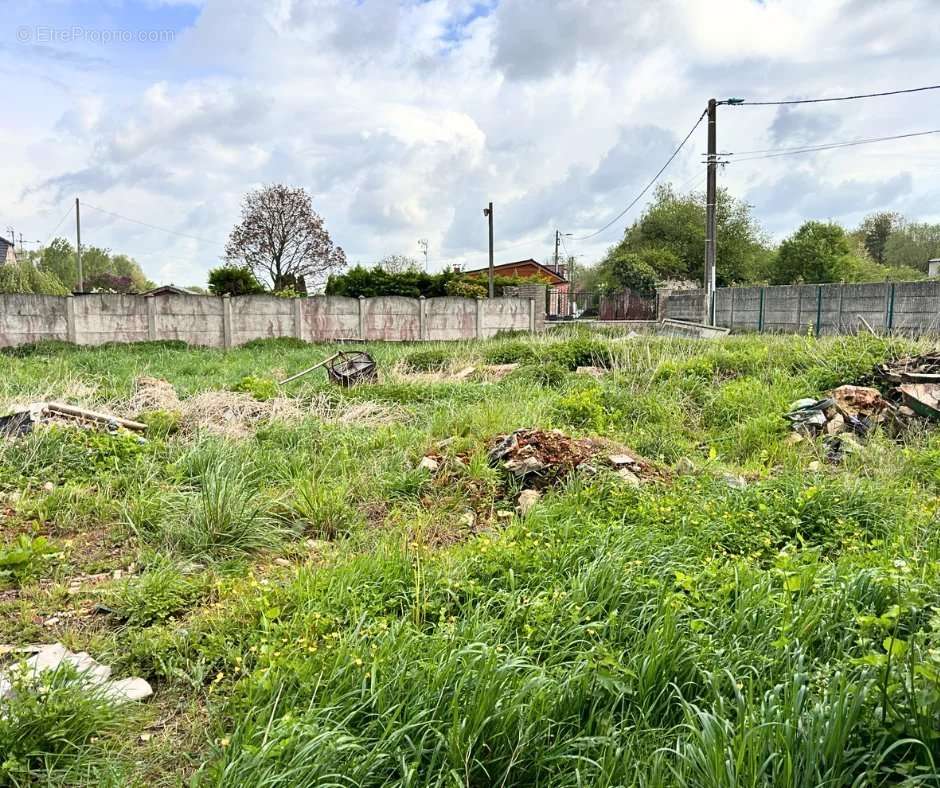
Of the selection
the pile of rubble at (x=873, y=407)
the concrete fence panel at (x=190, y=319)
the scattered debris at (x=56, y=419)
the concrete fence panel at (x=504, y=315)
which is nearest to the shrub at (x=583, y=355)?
the pile of rubble at (x=873, y=407)

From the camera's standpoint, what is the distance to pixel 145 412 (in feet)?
19.4

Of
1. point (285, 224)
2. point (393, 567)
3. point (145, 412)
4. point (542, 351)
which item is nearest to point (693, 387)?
point (542, 351)

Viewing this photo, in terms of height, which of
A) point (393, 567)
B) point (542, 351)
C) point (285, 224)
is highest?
point (285, 224)

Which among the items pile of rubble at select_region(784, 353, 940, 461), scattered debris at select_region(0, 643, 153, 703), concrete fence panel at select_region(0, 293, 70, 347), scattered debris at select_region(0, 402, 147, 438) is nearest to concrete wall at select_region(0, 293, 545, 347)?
concrete fence panel at select_region(0, 293, 70, 347)

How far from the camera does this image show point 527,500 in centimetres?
381

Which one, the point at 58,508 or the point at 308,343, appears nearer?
the point at 58,508

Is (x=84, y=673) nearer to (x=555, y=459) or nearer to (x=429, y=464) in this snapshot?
(x=429, y=464)

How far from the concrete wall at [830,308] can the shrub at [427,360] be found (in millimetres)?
6152

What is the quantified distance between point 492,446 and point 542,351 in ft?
17.9

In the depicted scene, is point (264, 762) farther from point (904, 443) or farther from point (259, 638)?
point (904, 443)

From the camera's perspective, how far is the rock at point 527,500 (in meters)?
3.68

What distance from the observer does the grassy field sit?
1602 millimetres

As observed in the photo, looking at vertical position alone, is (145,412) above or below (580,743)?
above

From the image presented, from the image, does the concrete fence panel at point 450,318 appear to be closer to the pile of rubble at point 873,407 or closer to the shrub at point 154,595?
the pile of rubble at point 873,407
